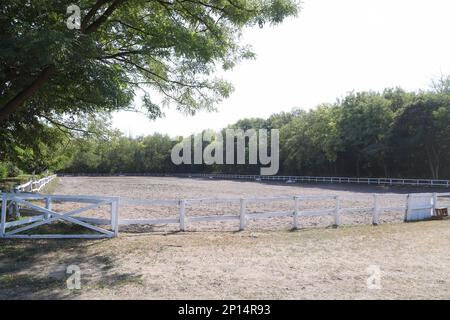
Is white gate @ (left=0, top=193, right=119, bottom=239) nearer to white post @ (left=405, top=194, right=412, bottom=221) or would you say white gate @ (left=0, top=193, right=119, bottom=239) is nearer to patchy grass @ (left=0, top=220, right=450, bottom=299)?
patchy grass @ (left=0, top=220, right=450, bottom=299)

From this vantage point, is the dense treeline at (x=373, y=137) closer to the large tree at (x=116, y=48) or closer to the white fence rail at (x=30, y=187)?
the white fence rail at (x=30, y=187)

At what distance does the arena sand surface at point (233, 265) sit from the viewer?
6094 millimetres

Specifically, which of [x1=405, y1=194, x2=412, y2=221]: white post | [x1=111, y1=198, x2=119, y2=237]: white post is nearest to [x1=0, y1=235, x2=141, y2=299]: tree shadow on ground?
[x1=111, y1=198, x2=119, y2=237]: white post

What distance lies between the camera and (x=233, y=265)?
25.7 ft

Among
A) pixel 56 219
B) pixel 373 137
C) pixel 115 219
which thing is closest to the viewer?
pixel 56 219

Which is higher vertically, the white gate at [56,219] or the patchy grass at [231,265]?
the white gate at [56,219]

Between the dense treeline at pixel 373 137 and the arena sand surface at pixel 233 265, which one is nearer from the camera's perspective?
the arena sand surface at pixel 233 265

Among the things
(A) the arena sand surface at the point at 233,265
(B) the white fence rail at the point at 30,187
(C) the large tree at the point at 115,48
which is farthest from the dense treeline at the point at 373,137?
(A) the arena sand surface at the point at 233,265

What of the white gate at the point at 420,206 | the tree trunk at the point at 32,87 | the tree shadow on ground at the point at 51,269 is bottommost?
the tree shadow on ground at the point at 51,269

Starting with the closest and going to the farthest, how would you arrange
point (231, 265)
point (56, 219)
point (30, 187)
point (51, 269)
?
point (51, 269) < point (231, 265) < point (56, 219) < point (30, 187)

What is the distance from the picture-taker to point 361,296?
19.2ft

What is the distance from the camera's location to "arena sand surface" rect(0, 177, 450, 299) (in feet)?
20.0

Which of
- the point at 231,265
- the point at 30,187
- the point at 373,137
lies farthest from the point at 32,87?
the point at 373,137

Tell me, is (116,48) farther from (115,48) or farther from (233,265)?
(233,265)
